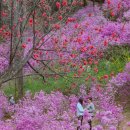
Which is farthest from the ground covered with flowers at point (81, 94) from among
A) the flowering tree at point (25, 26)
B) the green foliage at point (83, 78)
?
the flowering tree at point (25, 26)

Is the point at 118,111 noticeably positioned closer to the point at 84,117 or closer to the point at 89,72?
the point at 84,117

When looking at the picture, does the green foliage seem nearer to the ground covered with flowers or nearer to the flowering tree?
the ground covered with flowers

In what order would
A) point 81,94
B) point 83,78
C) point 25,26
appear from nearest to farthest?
point 25,26, point 81,94, point 83,78

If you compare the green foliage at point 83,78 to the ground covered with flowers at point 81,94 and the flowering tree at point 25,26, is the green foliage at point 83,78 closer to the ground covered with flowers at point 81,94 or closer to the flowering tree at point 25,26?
the ground covered with flowers at point 81,94

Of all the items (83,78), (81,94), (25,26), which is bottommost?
(81,94)

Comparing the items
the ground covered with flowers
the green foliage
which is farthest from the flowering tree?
the green foliage

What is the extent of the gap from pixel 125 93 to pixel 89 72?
2135mm

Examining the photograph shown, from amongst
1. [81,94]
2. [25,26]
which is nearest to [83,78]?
[81,94]

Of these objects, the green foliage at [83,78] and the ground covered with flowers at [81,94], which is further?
the green foliage at [83,78]

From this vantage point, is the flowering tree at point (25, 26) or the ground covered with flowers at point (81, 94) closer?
the flowering tree at point (25, 26)

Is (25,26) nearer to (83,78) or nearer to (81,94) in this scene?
(81,94)

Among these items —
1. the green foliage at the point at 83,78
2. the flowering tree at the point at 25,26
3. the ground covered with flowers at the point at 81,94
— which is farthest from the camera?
the green foliage at the point at 83,78

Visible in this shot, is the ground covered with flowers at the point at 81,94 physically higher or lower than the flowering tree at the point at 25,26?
lower

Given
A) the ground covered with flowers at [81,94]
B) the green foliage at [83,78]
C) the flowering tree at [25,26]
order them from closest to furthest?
1. the flowering tree at [25,26]
2. the ground covered with flowers at [81,94]
3. the green foliage at [83,78]
